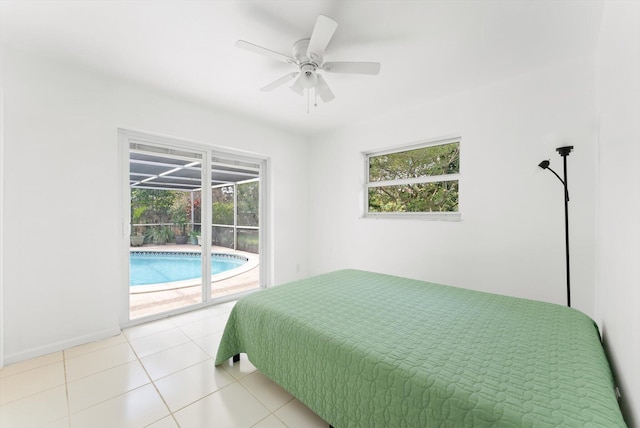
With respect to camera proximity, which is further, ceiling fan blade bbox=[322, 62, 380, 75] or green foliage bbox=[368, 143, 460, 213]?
green foliage bbox=[368, 143, 460, 213]

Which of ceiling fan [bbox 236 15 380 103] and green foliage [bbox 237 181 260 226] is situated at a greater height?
ceiling fan [bbox 236 15 380 103]

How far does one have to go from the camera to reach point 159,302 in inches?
127

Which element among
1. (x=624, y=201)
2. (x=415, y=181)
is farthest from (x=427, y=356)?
A: (x=415, y=181)

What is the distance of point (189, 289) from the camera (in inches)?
137

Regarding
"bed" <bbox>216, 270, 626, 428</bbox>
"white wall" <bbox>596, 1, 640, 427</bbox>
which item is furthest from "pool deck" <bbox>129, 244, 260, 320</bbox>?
"white wall" <bbox>596, 1, 640, 427</bbox>

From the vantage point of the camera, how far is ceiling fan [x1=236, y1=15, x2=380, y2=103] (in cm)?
160

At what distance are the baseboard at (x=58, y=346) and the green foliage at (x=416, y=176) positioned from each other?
3332 millimetres

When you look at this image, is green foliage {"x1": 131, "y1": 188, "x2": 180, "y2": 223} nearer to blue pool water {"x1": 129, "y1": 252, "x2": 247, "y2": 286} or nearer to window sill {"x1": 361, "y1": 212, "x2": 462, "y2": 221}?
blue pool water {"x1": 129, "y1": 252, "x2": 247, "y2": 286}

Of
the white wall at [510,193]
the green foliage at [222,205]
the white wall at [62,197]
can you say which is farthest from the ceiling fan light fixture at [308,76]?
the green foliage at [222,205]

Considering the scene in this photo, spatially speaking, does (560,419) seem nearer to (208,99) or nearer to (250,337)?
(250,337)

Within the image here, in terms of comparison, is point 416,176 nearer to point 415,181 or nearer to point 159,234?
point 415,181

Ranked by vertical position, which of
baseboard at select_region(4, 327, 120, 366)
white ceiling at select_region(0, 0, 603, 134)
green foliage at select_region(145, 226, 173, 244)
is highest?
white ceiling at select_region(0, 0, 603, 134)

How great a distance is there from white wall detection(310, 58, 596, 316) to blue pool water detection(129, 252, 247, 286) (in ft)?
7.05

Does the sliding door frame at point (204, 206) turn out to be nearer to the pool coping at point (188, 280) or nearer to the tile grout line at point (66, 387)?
the pool coping at point (188, 280)
